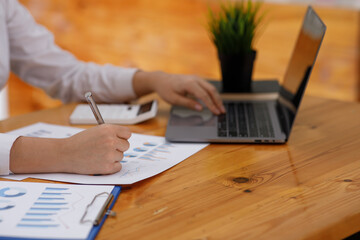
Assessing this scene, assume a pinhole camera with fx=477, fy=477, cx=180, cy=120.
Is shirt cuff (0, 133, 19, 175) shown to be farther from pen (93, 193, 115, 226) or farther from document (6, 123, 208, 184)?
pen (93, 193, 115, 226)

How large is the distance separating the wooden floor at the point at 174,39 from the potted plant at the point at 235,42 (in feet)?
2.03

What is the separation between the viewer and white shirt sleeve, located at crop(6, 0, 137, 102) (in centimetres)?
138

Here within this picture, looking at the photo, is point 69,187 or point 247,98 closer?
point 69,187

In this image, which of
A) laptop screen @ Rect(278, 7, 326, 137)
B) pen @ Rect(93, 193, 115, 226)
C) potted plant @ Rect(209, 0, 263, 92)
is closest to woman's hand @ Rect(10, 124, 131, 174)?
pen @ Rect(93, 193, 115, 226)

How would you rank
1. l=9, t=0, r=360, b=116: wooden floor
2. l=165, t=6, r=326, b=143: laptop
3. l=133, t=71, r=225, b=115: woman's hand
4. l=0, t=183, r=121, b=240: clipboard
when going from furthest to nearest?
l=9, t=0, r=360, b=116: wooden floor
l=133, t=71, r=225, b=115: woman's hand
l=165, t=6, r=326, b=143: laptop
l=0, t=183, r=121, b=240: clipboard

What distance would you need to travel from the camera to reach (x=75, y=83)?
56.3 inches

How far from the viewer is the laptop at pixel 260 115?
105 cm

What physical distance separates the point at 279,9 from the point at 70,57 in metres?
1.32

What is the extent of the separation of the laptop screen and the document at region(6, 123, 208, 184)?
249 mm

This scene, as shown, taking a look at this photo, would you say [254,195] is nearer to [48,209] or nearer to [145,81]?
[48,209]

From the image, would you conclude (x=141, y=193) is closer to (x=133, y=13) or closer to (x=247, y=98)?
(x=247, y=98)

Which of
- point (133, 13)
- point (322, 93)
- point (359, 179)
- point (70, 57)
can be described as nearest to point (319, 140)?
point (359, 179)

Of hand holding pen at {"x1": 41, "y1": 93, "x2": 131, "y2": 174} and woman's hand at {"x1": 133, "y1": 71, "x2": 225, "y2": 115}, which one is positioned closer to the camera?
hand holding pen at {"x1": 41, "y1": 93, "x2": 131, "y2": 174}

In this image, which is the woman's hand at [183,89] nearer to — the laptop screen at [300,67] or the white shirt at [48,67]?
the white shirt at [48,67]
